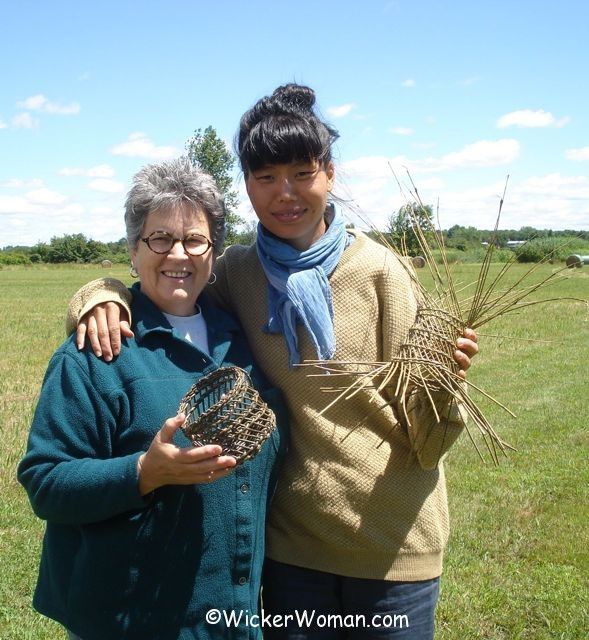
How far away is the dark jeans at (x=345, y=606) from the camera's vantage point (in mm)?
2336

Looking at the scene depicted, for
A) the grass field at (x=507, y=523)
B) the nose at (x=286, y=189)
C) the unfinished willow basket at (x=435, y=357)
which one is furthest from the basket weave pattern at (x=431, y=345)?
the nose at (x=286, y=189)

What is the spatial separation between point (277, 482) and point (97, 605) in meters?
0.64

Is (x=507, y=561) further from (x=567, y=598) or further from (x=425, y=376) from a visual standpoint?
(x=425, y=376)

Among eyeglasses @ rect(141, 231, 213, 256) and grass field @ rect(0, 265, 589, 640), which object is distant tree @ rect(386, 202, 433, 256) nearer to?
grass field @ rect(0, 265, 589, 640)

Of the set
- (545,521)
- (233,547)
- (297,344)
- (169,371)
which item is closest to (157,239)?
(169,371)

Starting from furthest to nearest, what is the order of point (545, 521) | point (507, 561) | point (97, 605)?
1. point (545, 521)
2. point (507, 561)
3. point (97, 605)

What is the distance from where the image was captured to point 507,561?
4.51m

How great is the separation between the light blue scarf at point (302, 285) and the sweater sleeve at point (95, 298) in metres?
0.46

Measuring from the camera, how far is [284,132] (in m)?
2.27

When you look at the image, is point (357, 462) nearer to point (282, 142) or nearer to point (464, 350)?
point (464, 350)

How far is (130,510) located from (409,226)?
1.37 m

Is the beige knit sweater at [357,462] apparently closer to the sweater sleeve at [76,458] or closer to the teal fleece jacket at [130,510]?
the teal fleece jacket at [130,510]

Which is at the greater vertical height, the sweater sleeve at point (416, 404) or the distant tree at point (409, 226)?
the distant tree at point (409, 226)

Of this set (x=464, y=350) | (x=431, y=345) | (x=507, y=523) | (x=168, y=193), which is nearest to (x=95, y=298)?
(x=168, y=193)
